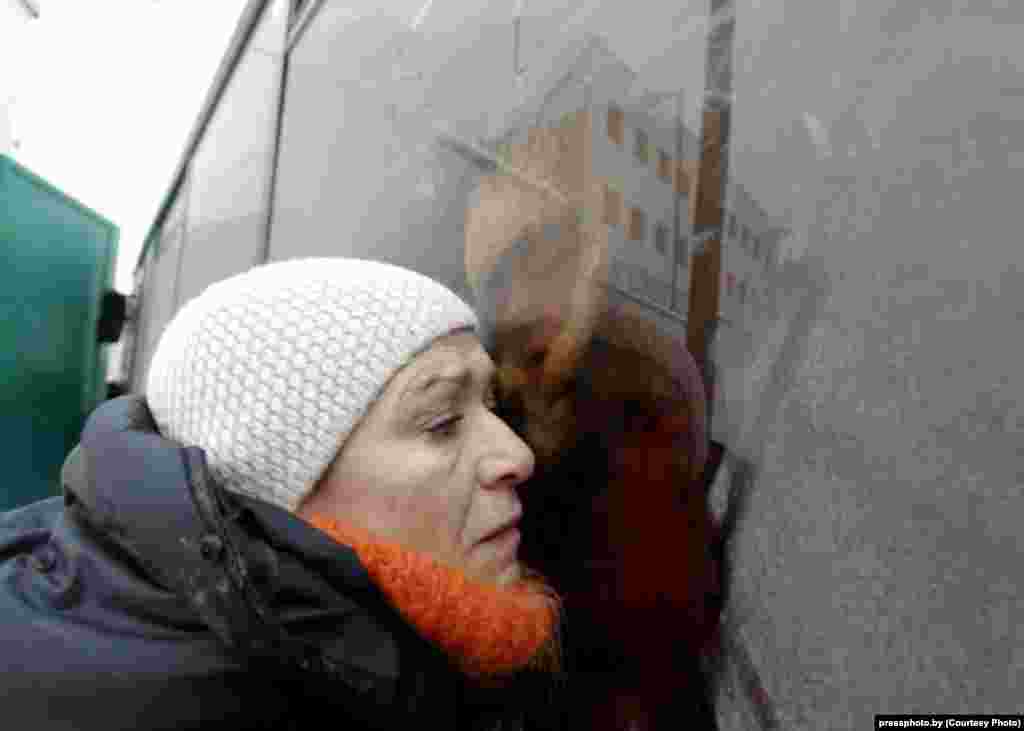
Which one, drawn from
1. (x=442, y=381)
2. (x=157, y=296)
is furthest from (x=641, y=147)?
(x=157, y=296)

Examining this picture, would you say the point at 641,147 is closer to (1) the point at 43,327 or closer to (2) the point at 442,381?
(2) the point at 442,381

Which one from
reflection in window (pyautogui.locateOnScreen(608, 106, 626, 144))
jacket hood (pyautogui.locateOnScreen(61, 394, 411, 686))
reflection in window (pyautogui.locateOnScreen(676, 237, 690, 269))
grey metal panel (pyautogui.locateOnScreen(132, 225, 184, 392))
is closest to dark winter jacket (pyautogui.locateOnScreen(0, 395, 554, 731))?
jacket hood (pyautogui.locateOnScreen(61, 394, 411, 686))

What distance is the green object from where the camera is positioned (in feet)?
8.53

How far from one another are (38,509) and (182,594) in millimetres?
435

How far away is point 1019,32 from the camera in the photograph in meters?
0.41

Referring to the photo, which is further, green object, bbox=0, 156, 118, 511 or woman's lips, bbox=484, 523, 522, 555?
green object, bbox=0, 156, 118, 511

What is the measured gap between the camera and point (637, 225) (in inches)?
31.0

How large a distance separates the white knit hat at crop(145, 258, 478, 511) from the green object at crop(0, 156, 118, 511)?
2275 mm

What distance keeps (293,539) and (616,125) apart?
0.57 meters

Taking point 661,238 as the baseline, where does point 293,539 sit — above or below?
below

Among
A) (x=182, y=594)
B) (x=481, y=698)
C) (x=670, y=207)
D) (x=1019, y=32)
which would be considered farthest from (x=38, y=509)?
(x=1019, y=32)

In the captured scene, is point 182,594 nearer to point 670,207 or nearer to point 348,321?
point 348,321

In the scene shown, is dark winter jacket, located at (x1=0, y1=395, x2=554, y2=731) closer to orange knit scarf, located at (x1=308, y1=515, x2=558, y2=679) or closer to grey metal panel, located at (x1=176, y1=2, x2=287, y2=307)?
orange knit scarf, located at (x1=308, y1=515, x2=558, y2=679)

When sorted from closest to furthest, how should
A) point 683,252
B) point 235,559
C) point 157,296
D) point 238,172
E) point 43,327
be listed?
1. point 235,559
2. point 683,252
3. point 238,172
4. point 43,327
5. point 157,296
